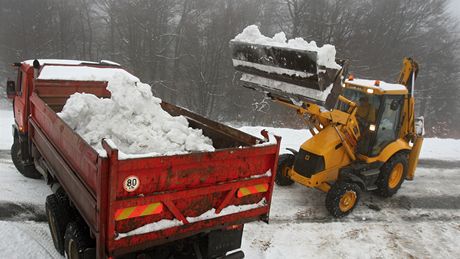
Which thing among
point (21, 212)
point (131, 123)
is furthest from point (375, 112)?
point (21, 212)

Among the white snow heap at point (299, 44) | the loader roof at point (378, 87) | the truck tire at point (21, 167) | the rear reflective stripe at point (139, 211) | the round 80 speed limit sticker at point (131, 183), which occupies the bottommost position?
the truck tire at point (21, 167)

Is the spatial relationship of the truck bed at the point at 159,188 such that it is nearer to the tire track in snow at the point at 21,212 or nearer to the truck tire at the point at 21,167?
the tire track in snow at the point at 21,212

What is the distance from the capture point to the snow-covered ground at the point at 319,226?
195 inches

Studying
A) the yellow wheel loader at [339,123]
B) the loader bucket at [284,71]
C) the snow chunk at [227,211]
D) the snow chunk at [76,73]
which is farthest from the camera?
the snow chunk at [76,73]

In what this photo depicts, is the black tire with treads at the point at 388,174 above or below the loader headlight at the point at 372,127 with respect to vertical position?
below

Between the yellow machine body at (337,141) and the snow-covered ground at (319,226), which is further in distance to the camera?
the yellow machine body at (337,141)

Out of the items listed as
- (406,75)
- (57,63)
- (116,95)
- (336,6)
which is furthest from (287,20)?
(116,95)

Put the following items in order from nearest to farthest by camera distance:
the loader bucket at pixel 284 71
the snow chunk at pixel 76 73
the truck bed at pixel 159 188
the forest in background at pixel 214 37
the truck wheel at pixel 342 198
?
1. the truck bed at pixel 159 188
2. the loader bucket at pixel 284 71
3. the snow chunk at pixel 76 73
4. the truck wheel at pixel 342 198
5. the forest in background at pixel 214 37

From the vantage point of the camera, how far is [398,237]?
231 inches

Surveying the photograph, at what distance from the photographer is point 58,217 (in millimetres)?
4027

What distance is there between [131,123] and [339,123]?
143 inches

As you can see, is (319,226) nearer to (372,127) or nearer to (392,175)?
(372,127)

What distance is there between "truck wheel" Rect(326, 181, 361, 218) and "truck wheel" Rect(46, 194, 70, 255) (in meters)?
4.04

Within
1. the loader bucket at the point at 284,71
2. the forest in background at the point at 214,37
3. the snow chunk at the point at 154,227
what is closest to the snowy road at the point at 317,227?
the snow chunk at the point at 154,227
